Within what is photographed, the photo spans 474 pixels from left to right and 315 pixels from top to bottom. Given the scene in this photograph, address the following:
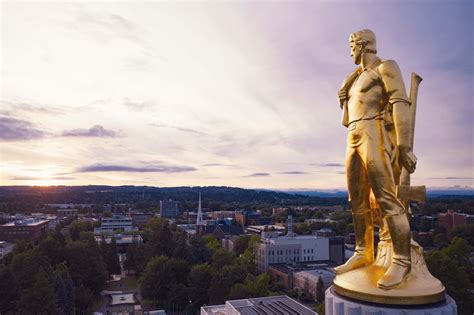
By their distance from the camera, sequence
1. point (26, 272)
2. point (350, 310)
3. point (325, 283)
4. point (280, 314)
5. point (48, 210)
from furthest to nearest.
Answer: point (48, 210)
point (325, 283)
point (26, 272)
point (280, 314)
point (350, 310)

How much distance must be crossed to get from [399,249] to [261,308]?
21.6 metres

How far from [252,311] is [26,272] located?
22.3 meters

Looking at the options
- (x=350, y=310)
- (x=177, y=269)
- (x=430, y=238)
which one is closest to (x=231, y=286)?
(x=177, y=269)

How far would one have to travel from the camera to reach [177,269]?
4238 cm

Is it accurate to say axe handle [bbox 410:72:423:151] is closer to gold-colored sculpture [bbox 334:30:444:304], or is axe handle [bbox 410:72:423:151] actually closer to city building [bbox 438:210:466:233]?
gold-colored sculpture [bbox 334:30:444:304]

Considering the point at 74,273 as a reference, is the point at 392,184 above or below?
above

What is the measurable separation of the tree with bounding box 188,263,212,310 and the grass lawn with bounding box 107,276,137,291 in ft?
50.1

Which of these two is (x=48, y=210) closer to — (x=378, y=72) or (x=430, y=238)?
(x=430, y=238)

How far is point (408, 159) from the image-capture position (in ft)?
28.2

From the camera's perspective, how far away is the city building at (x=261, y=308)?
89.7 feet

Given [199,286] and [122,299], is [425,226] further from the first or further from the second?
[122,299]

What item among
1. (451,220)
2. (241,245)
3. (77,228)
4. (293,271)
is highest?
(451,220)

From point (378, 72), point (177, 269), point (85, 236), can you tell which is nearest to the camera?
point (378, 72)

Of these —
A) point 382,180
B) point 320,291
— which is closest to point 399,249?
point 382,180
